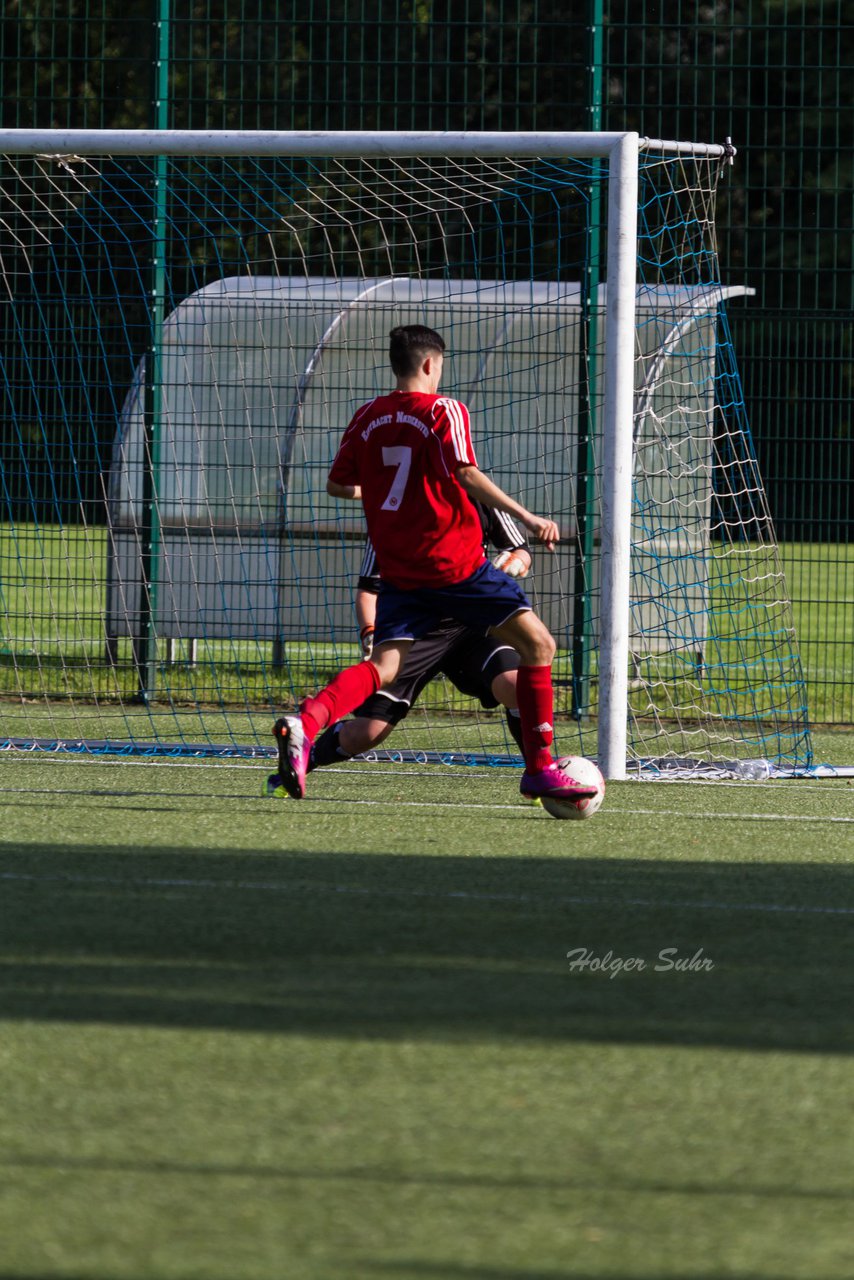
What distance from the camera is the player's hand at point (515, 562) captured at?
22.5 ft

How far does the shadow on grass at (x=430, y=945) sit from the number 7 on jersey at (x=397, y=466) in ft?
4.98

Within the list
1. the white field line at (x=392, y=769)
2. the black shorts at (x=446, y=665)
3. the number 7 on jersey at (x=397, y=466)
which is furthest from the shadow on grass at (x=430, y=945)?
the white field line at (x=392, y=769)

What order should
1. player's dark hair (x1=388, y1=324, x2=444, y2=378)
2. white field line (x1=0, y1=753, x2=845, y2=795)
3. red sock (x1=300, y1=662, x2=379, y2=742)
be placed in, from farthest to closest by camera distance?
white field line (x1=0, y1=753, x2=845, y2=795), player's dark hair (x1=388, y1=324, x2=444, y2=378), red sock (x1=300, y1=662, x2=379, y2=742)

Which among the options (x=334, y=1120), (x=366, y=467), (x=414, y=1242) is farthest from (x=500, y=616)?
(x=414, y=1242)

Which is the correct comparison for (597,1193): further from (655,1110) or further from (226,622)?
(226,622)

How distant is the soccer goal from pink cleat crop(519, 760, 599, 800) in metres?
1.95

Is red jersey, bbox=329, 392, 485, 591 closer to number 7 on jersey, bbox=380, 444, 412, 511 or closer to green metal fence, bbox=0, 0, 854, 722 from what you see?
number 7 on jersey, bbox=380, 444, 412, 511

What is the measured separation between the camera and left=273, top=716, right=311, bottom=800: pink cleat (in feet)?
21.3

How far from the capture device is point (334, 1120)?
3.17 m

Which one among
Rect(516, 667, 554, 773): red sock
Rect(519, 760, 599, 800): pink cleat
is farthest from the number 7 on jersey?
Rect(519, 760, 599, 800): pink cleat

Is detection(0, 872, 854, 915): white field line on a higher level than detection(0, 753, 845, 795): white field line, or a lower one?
higher

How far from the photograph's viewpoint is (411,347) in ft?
22.6

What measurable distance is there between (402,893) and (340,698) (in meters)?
1.62

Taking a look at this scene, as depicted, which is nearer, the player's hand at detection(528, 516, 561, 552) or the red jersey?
the player's hand at detection(528, 516, 561, 552)
